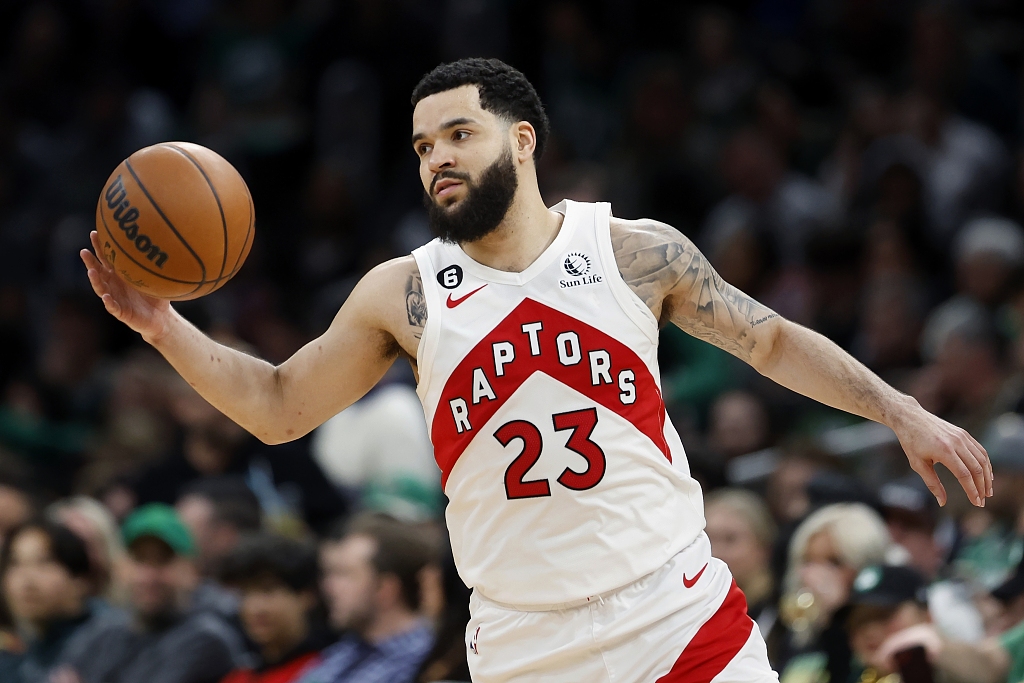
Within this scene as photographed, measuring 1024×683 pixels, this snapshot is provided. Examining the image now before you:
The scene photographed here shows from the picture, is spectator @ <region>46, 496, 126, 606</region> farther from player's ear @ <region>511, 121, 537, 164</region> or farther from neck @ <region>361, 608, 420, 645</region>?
player's ear @ <region>511, 121, 537, 164</region>

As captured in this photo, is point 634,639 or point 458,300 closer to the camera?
point 634,639

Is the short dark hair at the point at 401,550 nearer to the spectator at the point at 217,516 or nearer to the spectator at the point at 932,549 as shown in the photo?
the spectator at the point at 217,516

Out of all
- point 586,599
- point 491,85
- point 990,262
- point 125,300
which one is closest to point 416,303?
point 491,85

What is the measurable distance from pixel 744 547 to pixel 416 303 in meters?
2.89

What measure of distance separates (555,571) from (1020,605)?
264 cm

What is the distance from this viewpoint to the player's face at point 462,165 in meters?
4.38

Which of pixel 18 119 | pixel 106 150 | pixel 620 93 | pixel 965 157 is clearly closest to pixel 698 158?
pixel 620 93

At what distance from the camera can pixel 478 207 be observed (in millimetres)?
4387

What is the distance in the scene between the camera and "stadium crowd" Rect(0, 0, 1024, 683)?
6695 millimetres

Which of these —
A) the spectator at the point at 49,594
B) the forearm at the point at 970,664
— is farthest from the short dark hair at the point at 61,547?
the forearm at the point at 970,664

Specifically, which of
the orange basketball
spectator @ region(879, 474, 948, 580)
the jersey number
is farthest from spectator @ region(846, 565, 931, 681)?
the orange basketball

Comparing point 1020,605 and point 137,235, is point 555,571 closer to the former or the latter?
point 137,235

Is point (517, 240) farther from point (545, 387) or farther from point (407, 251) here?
point (407, 251)

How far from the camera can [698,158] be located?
1174cm
